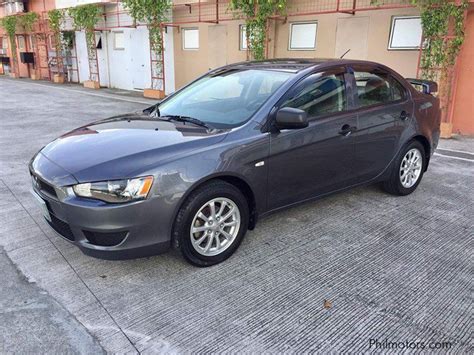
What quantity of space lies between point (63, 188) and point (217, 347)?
1.46m

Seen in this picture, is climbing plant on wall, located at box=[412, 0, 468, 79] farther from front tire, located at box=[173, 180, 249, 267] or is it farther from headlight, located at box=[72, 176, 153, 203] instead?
headlight, located at box=[72, 176, 153, 203]

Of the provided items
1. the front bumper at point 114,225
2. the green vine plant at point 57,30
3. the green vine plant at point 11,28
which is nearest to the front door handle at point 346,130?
the front bumper at point 114,225

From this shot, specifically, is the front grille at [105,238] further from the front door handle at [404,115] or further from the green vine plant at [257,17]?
the green vine plant at [257,17]

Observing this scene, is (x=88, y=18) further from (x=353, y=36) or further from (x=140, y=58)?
(x=353, y=36)

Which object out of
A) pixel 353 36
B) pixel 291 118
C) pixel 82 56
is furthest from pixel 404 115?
pixel 82 56

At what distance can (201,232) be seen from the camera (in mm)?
3070

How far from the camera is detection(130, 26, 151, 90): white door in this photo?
1619 cm

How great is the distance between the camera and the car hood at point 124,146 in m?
2.74

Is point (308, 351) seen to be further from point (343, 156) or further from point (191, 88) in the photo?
point (191, 88)

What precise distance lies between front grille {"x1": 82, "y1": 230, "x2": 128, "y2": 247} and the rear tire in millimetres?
3047

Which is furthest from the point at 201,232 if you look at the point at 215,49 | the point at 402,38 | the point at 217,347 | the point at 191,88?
the point at 215,49

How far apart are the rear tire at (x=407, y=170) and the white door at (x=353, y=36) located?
5.65 metres

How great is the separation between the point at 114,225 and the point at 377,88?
3008mm

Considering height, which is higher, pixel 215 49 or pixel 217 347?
pixel 215 49
